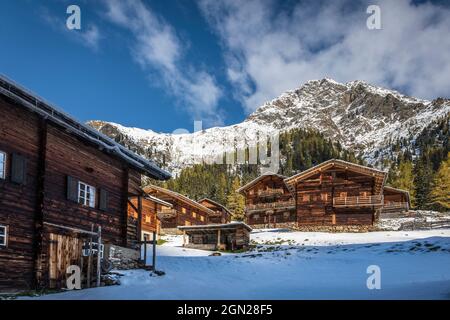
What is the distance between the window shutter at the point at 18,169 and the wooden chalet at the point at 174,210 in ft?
137

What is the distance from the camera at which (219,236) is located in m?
38.7

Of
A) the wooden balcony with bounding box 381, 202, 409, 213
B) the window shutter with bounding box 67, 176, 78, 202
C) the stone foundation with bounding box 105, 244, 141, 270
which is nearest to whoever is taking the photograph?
the window shutter with bounding box 67, 176, 78, 202

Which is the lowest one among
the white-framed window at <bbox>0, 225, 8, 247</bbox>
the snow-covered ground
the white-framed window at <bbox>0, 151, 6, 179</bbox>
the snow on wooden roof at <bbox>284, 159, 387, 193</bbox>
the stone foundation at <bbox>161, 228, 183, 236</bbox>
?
the snow-covered ground

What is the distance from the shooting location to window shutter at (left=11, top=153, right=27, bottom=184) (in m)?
15.7

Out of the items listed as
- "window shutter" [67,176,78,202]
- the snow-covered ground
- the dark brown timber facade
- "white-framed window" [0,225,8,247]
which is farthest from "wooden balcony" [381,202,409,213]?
"white-framed window" [0,225,8,247]

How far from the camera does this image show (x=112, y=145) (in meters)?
22.4

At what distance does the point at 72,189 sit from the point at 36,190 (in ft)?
7.54

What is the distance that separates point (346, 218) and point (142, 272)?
3213 centimetres

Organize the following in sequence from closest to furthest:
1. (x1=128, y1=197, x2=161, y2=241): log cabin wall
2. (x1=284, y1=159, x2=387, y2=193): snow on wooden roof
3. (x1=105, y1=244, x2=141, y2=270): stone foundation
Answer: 1. (x1=105, y1=244, x2=141, y2=270): stone foundation
2. (x1=284, y1=159, x2=387, y2=193): snow on wooden roof
3. (x1=128, y1=197, x2=161, y2=241): log cabin wall

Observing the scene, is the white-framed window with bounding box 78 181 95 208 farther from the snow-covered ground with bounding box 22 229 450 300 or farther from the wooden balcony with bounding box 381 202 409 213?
the wooden balcony with bounding box 381 202 409 213

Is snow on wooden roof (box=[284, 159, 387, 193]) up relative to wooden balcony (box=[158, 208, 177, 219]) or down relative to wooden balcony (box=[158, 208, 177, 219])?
up

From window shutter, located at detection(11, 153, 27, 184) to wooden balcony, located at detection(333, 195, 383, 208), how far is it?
38.4 meters
